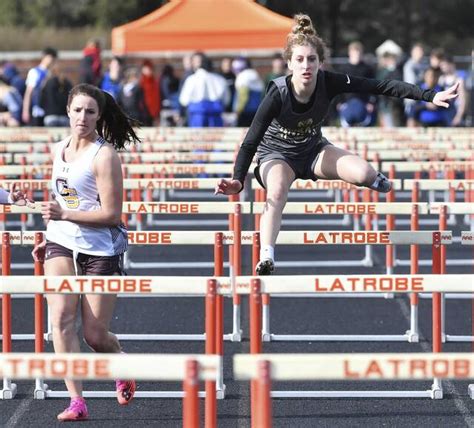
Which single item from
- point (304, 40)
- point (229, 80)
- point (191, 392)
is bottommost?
point (191, 392)

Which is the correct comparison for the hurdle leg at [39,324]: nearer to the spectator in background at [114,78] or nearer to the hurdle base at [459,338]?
the hurdle base at [459,338]

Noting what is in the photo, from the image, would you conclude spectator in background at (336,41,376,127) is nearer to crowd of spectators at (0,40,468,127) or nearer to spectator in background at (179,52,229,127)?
crowd of spectators at (0,40,468,127)

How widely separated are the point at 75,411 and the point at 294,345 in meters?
2.60

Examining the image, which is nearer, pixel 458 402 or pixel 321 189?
pixel 458 402

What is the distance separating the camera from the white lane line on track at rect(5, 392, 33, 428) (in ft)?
23.2

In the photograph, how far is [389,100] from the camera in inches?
1046

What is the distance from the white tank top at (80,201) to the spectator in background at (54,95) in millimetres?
12618

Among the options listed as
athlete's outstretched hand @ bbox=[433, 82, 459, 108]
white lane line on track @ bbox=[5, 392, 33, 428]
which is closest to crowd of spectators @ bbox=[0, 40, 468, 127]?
athlete's outstretched hand @ bbox=[433, 82, 459, 108]

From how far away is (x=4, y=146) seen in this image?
49.5 feet

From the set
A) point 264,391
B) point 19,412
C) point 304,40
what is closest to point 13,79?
point 304,40

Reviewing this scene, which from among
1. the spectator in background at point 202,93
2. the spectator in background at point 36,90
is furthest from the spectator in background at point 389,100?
the spectator in background at point 36,90

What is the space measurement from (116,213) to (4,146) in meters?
8.75

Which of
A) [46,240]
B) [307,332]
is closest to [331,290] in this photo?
[46,240]

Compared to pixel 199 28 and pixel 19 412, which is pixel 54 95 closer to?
pixel 199 28
